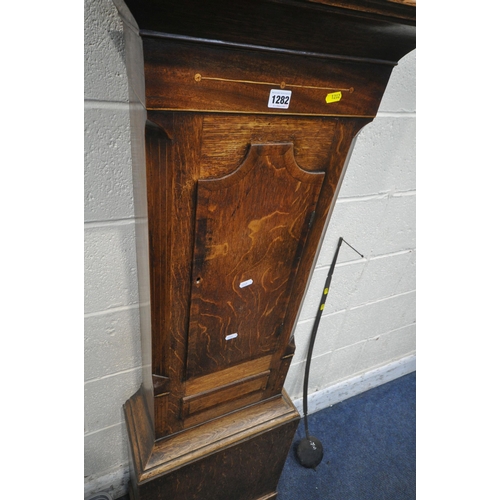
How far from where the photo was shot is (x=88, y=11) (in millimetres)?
663

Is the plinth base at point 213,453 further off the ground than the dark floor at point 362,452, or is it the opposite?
the plinth base at point 213,453

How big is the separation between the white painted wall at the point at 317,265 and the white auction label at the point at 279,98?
327 mm

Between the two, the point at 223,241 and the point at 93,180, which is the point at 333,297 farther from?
the point at 93,180

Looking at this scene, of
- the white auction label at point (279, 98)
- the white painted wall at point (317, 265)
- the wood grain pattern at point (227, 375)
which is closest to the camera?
the white auction label at point (279, 98)

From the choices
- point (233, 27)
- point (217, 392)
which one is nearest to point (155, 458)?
point (217, 392)

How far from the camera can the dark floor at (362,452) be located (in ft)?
5.11

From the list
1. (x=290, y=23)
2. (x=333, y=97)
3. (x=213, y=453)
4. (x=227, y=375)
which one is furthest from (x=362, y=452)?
(x=290, y=23)

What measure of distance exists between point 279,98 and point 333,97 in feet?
0.35

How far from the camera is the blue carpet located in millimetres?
1559

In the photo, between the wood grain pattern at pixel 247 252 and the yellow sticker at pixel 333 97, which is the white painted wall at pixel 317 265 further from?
the yellow sticker at pixel 333 97

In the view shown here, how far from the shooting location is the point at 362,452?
1.71 m

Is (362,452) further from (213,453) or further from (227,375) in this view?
(227,375)

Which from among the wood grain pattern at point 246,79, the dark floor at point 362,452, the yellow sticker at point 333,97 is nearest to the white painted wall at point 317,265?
the dark floor at point 362,452

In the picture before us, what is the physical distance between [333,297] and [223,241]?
87 cm
